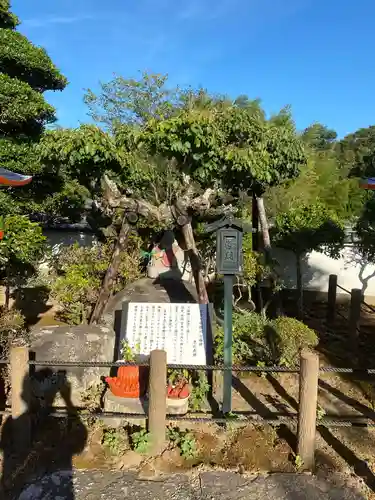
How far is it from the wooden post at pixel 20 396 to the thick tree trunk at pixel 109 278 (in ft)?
8.59

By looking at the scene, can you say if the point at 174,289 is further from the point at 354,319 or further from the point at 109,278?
the point at 354,319

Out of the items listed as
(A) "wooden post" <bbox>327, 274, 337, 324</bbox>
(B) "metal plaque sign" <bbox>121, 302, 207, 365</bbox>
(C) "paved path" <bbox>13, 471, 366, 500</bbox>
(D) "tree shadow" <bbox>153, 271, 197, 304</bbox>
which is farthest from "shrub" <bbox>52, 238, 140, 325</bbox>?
(A) "wooden post" <bbox>327, 274, 337, 324</bbox>

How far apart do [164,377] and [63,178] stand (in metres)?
5.26

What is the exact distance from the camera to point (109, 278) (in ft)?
21.6

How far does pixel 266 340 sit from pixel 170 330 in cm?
191

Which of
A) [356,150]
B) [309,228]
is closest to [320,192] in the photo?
[309,228]

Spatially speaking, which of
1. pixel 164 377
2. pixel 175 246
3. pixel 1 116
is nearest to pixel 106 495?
pixel 164 377

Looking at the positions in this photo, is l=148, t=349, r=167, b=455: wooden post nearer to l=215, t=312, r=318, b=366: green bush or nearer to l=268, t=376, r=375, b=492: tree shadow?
l=268, t=376, r=375, b=492: tree shadow

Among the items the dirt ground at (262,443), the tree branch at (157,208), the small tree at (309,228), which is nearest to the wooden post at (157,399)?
the dirt ground at (262,443)

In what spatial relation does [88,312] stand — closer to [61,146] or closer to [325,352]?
[61,146]

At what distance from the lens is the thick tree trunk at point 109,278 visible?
21.5 feet

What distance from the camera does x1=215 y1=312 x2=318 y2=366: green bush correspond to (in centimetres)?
568

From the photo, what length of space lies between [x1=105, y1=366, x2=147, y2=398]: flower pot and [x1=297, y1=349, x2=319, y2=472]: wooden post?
1.74 metres

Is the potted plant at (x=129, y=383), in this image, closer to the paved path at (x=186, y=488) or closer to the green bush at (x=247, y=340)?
the paved path at (x=186, y=488)
